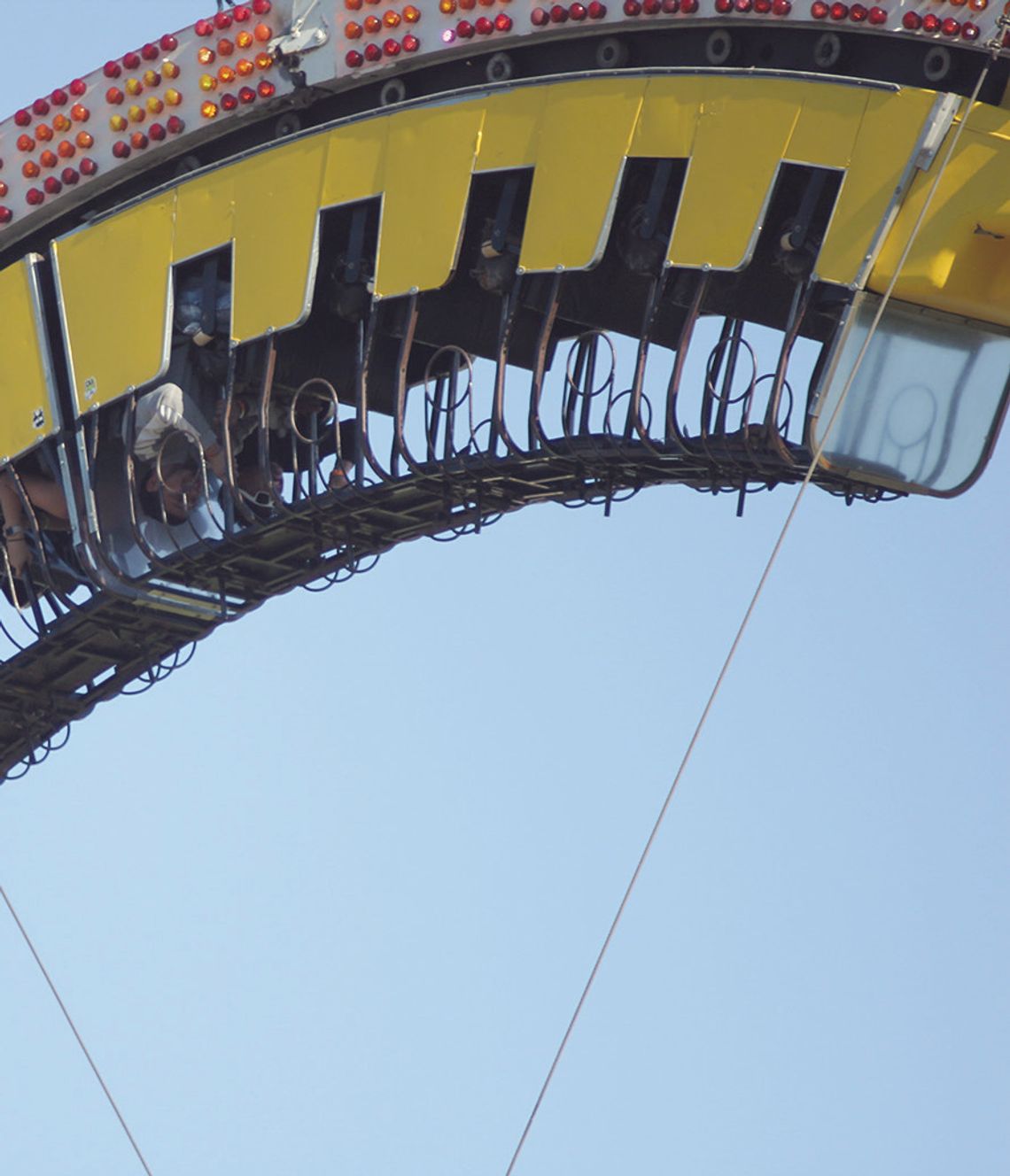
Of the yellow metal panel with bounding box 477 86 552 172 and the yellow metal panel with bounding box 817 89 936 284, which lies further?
the yellow metal panel with bounding box 477 86 552 172

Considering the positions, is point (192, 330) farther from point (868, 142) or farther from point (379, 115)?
point (868, 142)

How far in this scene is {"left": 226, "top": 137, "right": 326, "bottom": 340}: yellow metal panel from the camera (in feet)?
87.4

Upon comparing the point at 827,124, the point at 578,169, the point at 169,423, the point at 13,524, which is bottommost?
the point at 13,524

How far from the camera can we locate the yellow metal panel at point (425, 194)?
25844mm

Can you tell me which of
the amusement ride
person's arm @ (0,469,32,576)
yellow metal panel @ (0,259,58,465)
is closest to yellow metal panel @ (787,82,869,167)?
the amusement ride

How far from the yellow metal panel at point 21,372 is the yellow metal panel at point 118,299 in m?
0.38

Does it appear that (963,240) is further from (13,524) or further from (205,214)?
(13,524)

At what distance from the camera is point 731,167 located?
80.5ft

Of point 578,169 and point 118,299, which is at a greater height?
point 578,169

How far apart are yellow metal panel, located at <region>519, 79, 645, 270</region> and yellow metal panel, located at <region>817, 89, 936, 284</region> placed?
1934 mm

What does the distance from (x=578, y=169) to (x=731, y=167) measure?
1371 mm

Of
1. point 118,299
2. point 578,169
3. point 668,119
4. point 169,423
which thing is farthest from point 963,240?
point 118,299

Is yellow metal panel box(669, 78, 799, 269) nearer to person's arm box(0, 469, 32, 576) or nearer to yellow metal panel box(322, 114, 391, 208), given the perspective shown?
yellow metal panel box(322, 114, 391, 208)

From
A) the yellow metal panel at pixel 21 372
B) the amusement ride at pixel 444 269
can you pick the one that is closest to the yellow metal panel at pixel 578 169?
the amusement ride at pixel 444 269
